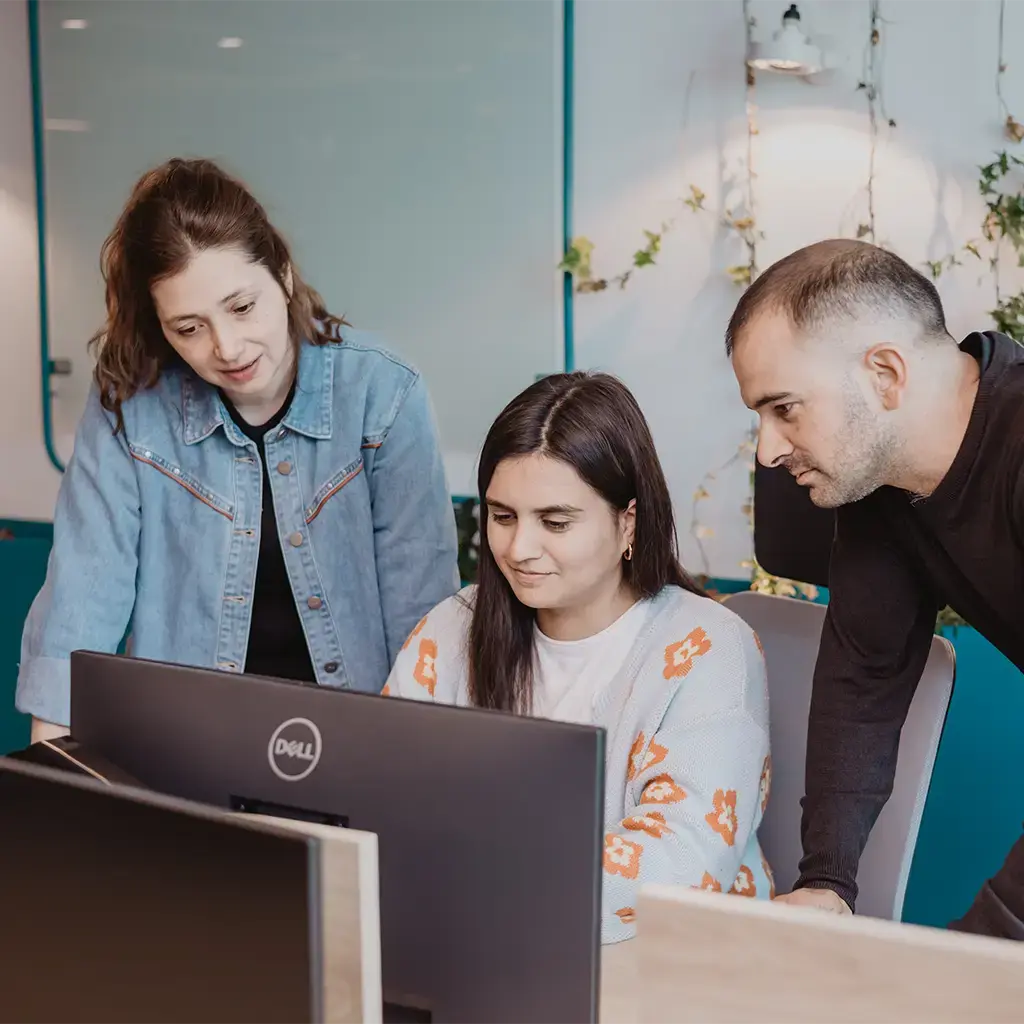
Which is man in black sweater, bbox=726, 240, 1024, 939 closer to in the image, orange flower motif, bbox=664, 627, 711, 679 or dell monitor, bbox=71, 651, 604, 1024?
orange flower motif, bbox=664, 627, 711, 679

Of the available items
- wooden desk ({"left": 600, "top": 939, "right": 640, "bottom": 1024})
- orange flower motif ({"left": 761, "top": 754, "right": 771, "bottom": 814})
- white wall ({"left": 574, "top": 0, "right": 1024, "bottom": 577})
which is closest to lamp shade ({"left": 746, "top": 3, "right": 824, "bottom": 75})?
white wall ({"left": 574, "top": 0, "right": 1024, "bottom": 577})

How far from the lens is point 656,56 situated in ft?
11.4

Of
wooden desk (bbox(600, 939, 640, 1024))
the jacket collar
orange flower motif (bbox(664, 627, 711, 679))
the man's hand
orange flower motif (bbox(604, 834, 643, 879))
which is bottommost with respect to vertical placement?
the man's hand

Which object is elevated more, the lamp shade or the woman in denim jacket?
the lamp shade

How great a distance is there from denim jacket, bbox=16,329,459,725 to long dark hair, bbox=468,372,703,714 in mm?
180

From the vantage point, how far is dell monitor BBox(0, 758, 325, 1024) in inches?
30.6

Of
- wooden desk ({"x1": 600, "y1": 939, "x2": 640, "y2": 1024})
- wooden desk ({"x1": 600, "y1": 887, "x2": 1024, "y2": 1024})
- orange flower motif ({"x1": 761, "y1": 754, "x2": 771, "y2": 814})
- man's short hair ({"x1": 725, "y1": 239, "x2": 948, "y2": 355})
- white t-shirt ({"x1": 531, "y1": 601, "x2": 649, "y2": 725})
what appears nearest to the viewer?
wooden desk ({"x1": 600, "y1": 887, "x2": 1024, "y2": 1024})

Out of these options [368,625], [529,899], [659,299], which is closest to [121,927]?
[529,899]

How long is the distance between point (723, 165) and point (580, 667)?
79.6 inches

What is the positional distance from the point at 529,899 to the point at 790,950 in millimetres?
250

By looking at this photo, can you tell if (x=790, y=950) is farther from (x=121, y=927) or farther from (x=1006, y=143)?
(x=1006, y=143)

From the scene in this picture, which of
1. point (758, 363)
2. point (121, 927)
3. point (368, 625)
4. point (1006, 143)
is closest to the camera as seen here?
point (121, 927)

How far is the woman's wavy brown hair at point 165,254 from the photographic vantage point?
1.74 meters

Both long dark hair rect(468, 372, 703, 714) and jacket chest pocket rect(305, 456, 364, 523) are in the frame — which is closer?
long dark hair rect(468, 372, 703, 714)
